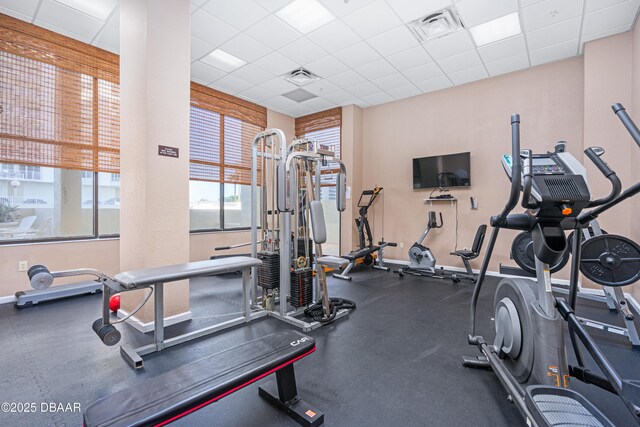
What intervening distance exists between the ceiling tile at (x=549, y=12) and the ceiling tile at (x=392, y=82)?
1.91m

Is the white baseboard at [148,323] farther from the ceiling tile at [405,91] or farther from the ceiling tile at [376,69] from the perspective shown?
the ceiling tile at [405,91]

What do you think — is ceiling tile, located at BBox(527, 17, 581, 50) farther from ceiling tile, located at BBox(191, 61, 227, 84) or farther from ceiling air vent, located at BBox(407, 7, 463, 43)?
ceiling tile, located at BBox(191, 61, 227, 84)

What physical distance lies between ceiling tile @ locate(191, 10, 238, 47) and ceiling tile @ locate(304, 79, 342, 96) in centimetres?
190

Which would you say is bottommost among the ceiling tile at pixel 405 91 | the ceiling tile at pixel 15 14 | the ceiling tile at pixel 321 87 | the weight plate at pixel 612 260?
the weight plate at pixel 612 260

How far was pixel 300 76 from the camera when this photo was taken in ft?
17.1

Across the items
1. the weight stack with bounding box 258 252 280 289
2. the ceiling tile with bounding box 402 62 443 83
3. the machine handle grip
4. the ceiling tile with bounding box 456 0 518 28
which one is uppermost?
the ceiling tile with bounding box 402 62 443 83

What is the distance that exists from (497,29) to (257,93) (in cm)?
418

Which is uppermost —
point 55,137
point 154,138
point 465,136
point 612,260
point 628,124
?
point 465,136

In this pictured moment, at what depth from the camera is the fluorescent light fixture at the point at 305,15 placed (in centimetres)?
340

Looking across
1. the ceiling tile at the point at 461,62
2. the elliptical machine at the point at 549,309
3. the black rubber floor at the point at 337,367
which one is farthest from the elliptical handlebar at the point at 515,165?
the ceiling tile at the point at 461,62

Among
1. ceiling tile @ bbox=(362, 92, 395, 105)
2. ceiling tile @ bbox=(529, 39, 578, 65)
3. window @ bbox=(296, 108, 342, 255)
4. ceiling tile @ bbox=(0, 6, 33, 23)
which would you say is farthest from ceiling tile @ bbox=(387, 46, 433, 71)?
ceiling tile @ bbox=(0, 6, 33, 23)

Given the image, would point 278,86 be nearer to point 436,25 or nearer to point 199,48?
point 199,48

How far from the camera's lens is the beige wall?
467cm

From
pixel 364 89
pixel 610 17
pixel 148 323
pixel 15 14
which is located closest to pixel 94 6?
pixel 15 14
